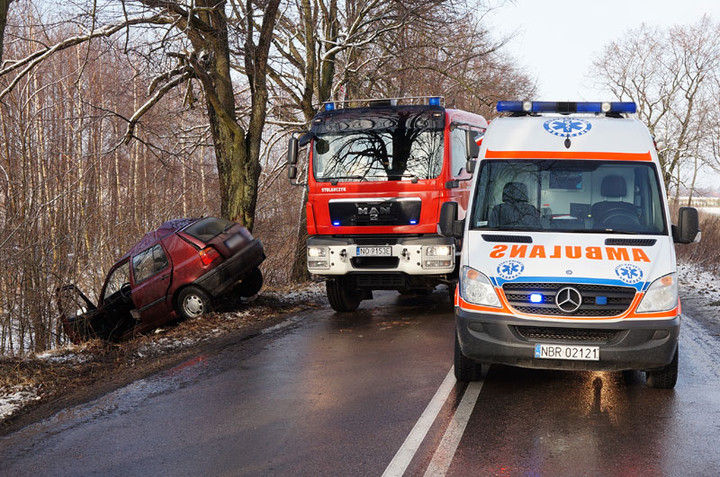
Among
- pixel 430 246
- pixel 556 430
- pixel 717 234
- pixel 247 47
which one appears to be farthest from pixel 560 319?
pixel 717 234

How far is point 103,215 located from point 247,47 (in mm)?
9315

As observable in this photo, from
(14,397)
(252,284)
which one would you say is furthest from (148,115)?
(14,397)

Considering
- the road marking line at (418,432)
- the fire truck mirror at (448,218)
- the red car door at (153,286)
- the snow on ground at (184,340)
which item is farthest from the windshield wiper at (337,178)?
the road marking line at (418,432)

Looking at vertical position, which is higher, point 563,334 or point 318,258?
point 318,258

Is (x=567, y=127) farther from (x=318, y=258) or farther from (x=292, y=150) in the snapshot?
(x=292, y=150)

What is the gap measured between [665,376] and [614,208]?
157 centimetres

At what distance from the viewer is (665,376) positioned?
6.27 m

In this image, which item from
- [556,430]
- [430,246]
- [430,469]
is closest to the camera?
[430,469]

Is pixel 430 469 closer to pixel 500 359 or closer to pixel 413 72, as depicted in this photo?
pixel 500 359

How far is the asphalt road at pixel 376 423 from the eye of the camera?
15.1 feet

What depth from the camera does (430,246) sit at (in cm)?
1034

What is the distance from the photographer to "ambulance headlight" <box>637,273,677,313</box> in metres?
5.79

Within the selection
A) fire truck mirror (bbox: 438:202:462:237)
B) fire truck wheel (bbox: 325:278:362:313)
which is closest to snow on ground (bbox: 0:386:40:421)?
fire truck mirror (bbox: 438:202:462:237)

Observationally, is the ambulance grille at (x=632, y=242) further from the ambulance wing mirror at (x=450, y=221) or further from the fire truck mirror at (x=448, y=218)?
the fire truck mirror at (x=448, y=218)
